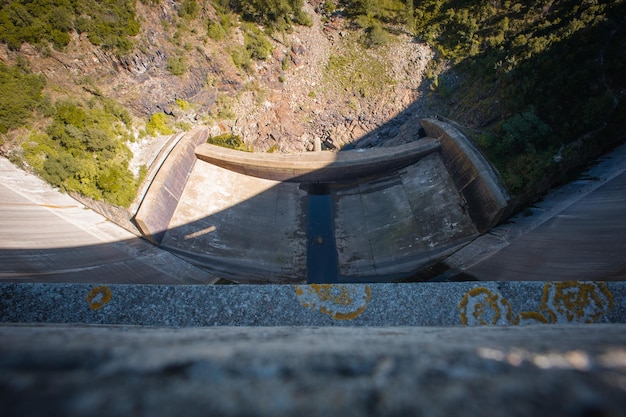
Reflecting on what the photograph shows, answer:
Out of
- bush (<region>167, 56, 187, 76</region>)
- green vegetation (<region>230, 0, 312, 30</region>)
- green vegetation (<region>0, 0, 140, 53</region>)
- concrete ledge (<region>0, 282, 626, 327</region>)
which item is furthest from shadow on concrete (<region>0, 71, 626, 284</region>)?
green vegetation (<region>230, 0, 312, 30</region>)

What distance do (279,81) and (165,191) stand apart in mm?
9396

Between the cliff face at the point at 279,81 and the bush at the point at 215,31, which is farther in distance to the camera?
the bush at the point at 215,31

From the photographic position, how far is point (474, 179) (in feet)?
29.1

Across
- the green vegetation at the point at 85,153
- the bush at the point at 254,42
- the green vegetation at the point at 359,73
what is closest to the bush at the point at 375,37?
the green vegetation at the point at 359,73

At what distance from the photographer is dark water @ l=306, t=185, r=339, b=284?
10398mm

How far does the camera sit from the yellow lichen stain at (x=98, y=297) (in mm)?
2824

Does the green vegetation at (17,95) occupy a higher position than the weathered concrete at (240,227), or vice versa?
the green vegetation at (17,95)

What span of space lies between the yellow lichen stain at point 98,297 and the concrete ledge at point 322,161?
9070 mm

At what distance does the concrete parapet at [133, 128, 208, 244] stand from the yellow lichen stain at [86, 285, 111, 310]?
609 cm

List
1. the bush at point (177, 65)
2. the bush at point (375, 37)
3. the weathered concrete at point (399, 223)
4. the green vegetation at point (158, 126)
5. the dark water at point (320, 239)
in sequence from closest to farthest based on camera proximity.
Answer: the weathered concrete at point (399, 223) → the dark water at point (320, 239) → the green vegetation at point (158, 126) → the bush at point (177, 65) → the bush at point (375, 37)

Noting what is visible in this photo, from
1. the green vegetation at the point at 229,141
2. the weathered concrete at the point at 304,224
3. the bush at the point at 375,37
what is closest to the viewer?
the weathered concrete at the point at 304,224

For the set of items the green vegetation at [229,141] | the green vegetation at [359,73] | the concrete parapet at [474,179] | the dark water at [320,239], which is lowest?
the dark water at [320,239]

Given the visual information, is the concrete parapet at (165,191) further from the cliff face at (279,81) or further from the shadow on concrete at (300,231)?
the cliff face at (279,81)

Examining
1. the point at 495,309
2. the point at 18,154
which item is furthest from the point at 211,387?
the point at 18,154
